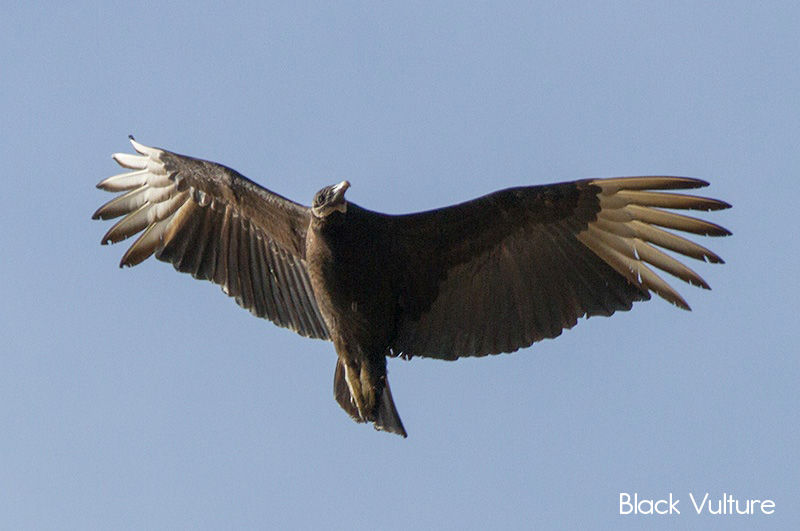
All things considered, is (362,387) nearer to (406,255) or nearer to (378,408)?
(378,408)

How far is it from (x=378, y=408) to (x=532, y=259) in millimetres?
1472

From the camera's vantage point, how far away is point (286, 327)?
31.8 feet

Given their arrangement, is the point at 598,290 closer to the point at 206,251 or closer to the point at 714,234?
the point at 714,234

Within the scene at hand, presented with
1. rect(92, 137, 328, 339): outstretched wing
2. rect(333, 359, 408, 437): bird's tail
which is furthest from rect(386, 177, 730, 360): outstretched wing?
rect(92, 137, 328, 339): outstretched wing

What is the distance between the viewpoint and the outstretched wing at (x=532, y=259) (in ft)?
29.6

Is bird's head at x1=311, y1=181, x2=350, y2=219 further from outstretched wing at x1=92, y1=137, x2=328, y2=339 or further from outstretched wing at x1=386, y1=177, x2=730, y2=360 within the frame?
outstretched wing at x1=92, y1=137, x2=328, y2=339

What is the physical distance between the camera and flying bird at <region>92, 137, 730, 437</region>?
8.88 meters

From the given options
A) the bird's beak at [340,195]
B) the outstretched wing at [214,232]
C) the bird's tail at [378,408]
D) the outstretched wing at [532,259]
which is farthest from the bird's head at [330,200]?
the bird's tail at [378,408]

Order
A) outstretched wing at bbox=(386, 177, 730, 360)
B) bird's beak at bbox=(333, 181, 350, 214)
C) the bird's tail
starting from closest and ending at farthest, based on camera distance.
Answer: bird's beak at bbox=(333, 181, 350, 214) < outstretched wing at bbox=(386, 177, 730, 360) < the bird's tail

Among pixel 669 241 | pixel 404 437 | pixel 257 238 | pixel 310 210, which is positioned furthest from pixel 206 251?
pixel 669 241

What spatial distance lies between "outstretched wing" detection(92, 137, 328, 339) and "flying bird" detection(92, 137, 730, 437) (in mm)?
10

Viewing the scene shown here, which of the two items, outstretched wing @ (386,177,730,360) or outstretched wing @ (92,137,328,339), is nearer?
outstretched wing @ (386,177,730,360)

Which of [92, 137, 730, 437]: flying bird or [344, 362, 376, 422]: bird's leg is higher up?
[92, 137, 730, 437]: flying bird

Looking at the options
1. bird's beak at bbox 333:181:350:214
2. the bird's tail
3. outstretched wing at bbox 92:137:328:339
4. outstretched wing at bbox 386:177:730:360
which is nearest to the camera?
bird's beak at bbox 333:181:350:214
